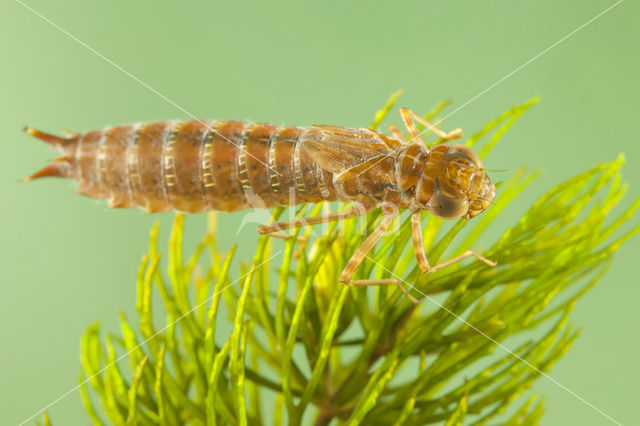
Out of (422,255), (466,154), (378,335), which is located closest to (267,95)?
(466,154)

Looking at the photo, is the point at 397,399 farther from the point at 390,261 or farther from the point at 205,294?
the point at 205,294

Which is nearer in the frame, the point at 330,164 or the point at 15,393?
the point at 330,164

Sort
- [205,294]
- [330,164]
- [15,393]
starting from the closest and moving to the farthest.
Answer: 1. [205,294]
2. [330,164]
3. [15,393]

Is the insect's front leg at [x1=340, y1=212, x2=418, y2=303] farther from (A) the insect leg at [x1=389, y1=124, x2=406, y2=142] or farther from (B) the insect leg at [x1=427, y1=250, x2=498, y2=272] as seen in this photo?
(A) the insect leg at [x1=389, y1=124, x2=406, y2=142]

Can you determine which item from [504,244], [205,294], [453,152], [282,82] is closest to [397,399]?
[504,244]

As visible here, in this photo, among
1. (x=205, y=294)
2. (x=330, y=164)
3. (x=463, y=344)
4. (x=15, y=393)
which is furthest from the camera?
(x=15, y=393)

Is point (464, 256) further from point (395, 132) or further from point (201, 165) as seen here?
point (201, 165)

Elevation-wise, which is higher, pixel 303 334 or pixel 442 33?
pixel 442 33

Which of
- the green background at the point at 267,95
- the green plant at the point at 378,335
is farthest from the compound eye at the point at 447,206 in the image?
the green background at the point at 267,95

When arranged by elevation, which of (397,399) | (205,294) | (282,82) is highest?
(282,82)
